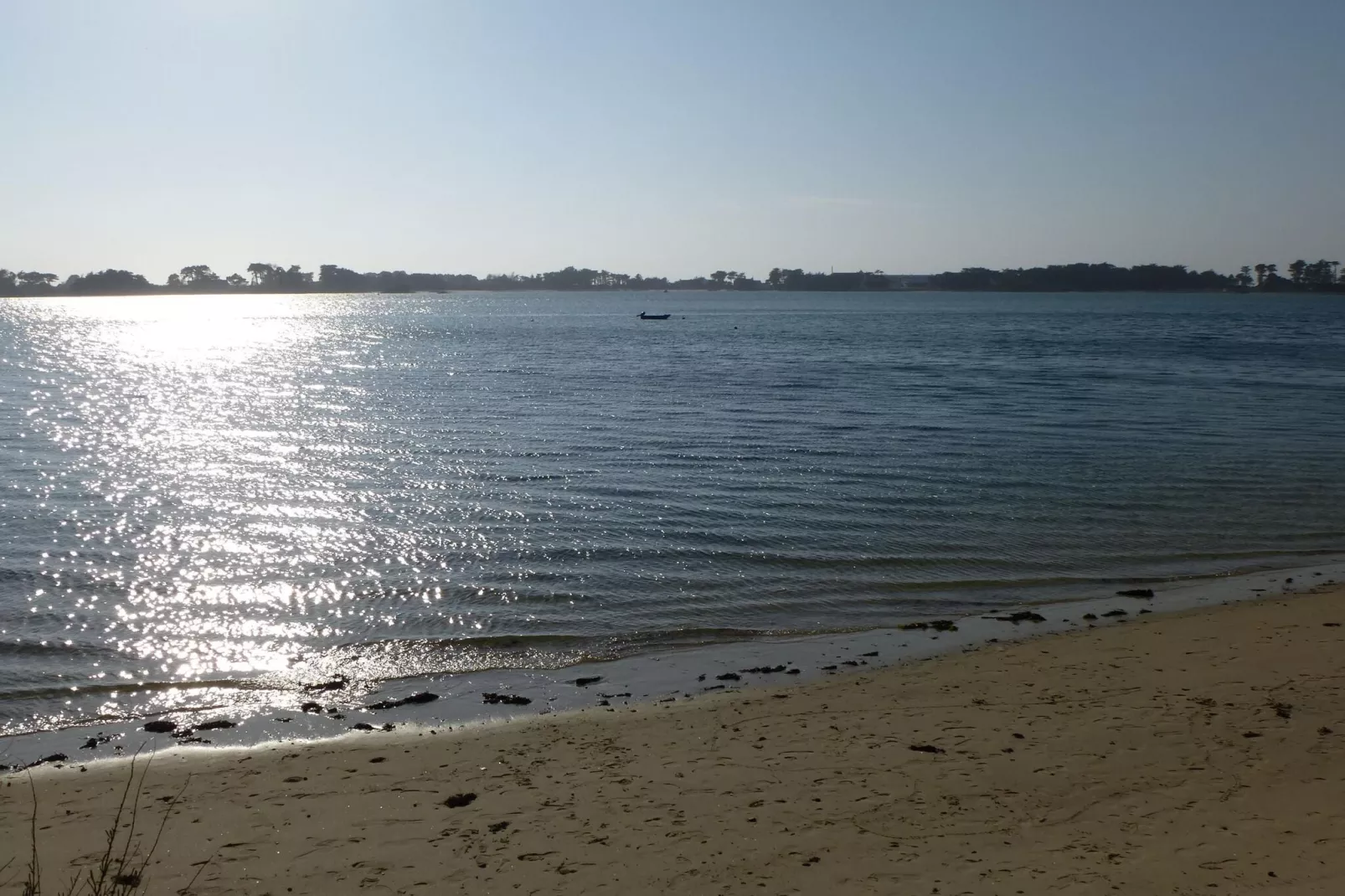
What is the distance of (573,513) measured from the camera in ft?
63.0

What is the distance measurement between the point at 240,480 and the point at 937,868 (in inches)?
820

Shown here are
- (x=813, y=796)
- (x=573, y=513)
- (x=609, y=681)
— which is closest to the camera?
(x=813, y=796)

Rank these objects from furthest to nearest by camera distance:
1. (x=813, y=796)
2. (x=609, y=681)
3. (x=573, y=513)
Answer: (x=573, y=513), (x=609, y=681), (x=813, y=796)

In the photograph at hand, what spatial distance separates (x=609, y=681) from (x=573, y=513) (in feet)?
27.5

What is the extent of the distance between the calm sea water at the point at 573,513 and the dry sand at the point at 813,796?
9.26 ft

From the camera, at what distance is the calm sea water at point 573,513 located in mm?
12672

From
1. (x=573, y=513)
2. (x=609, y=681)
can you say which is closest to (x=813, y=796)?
(x=609, y=681)

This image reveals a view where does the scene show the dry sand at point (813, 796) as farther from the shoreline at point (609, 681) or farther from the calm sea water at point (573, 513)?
the calm sea water at point (573, 513)

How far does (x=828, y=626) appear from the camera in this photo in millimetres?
12867

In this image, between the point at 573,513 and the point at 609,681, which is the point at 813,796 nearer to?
the point at 609,681

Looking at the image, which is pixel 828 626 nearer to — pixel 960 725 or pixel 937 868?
pixel 960 725

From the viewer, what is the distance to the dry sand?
248 inches

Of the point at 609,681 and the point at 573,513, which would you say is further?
the point at 573,513

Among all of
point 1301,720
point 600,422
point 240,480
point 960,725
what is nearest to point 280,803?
point 960,725
